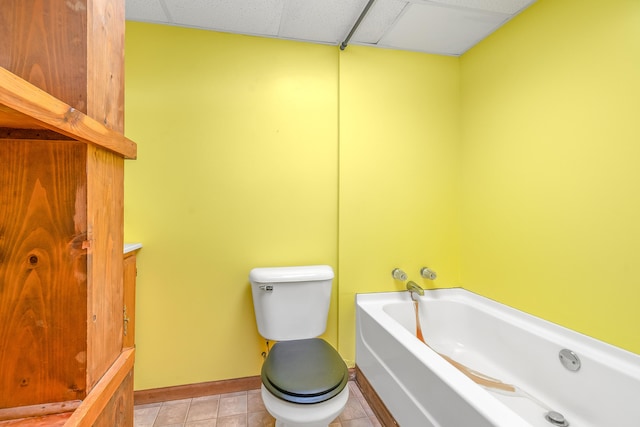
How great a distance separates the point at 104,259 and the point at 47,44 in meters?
0.38

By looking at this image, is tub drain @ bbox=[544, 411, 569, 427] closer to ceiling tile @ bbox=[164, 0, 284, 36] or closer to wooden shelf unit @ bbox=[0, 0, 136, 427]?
wooden shelf unit @ bbox=[0, 0, 136, 427]

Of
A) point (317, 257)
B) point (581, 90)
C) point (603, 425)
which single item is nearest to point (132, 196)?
point (317, 257)

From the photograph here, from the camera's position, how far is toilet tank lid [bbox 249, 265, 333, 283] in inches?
62.2

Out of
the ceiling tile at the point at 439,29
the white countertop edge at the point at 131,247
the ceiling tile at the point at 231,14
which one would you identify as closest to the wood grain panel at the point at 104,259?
the white countertop edge at the point at 131,247

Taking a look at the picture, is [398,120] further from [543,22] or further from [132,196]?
[132,196]

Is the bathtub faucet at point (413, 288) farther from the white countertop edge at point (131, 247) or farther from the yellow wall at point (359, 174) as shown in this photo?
the white countertop edge at point (131, 247)

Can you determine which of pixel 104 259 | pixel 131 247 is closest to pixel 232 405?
pixel 131 247

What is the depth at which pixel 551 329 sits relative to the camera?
1416 millimetres

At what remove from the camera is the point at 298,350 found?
1.41 metres

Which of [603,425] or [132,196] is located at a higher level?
[132,196]

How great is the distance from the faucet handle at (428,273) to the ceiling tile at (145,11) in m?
2.16

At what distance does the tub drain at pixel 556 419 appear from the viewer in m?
1.25

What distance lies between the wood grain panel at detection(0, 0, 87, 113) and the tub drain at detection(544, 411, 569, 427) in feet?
6.48

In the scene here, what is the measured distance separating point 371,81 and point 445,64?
22.8 inches
